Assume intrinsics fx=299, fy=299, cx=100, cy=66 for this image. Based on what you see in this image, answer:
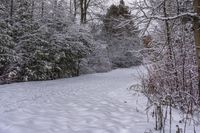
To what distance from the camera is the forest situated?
526 cm

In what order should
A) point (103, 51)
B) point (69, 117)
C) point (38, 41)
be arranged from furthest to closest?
point (103, 51) < point (38, 41) < point (69, 117)

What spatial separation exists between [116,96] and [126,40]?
2227cm

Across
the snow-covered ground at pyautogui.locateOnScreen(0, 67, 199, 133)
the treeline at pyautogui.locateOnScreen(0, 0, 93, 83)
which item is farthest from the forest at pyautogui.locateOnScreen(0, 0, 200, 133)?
the snow-covered ground at pyautogui.locateOnScreen(0, 67, 199, 133)

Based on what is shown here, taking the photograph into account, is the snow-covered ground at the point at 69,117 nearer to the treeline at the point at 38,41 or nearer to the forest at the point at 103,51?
the forest at the point at 103,51

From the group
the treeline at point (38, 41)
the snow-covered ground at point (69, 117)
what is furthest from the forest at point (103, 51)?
the snow-covered ground at point (69, 117)

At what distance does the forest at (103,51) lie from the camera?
526cm

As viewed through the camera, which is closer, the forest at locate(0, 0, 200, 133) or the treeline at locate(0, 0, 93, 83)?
the forest at locate(0, 0, 200, 133)

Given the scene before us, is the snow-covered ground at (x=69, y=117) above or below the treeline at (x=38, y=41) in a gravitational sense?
below

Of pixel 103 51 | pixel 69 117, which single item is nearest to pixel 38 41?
pixel 69 117

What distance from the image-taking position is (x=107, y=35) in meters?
29.8

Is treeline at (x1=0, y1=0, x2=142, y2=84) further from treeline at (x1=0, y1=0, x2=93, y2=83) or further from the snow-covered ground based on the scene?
the snow-covered ground

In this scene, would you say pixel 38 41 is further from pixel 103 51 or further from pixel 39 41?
pixel 103 51

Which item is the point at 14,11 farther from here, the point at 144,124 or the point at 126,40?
the point at 126,40

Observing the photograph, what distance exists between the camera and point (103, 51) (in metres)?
22.8
